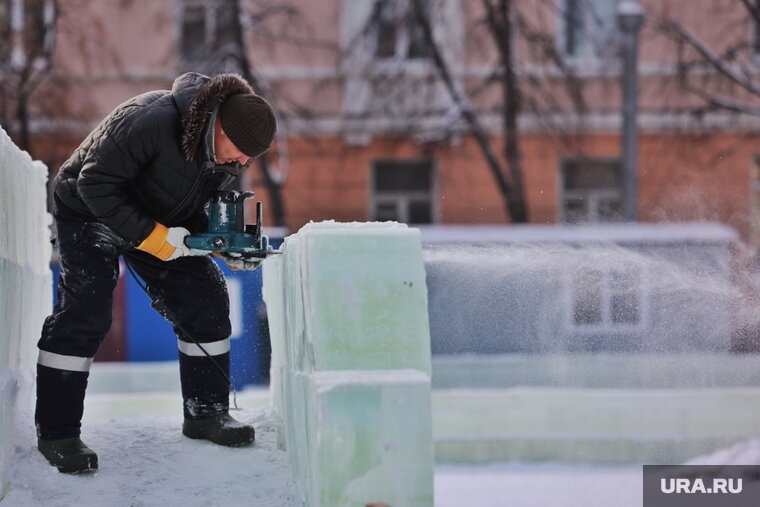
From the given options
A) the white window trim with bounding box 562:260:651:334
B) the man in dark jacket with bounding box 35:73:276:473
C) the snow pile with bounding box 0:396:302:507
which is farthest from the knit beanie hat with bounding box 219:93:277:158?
the white window trim with bounding box 562:260:651:334

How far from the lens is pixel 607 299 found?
27.2ft

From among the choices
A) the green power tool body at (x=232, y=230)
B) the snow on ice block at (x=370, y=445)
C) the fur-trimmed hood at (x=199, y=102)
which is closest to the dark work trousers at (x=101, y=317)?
the green power tool body at (x=232, y=230)

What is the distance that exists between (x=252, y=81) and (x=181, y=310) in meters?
9.17

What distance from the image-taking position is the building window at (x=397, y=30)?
1318cm

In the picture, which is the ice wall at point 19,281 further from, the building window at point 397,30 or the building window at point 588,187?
the building window at point 588,187

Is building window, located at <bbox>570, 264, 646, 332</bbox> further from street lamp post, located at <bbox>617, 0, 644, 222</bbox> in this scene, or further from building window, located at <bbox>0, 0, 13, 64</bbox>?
building window, located at <bbox>0, 0, 13, 64</bbox>

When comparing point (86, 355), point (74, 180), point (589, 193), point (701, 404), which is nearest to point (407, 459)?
point (86, 355)

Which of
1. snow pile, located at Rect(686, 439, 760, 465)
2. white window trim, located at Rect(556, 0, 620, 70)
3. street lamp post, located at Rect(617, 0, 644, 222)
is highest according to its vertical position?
white window trim, located at Rect(556, 0, 620, 70)

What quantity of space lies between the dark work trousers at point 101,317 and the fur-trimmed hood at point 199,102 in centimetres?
52

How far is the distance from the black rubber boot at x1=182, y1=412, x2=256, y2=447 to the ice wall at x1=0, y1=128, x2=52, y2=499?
631 mm

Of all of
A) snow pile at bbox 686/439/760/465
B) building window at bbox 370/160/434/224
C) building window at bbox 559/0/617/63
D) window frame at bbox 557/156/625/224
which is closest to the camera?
snow pile at bbox 686/439/760/465

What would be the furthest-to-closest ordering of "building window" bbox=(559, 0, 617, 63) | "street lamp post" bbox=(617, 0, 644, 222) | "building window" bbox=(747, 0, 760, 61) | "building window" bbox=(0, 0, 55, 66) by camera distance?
"building window" bbox=(559, 0, 617, 63), "building window" bbox=(0, 0, 55, 66), "building window" bbox=(747, 0, 760, 61), "street lamp post" bbox=(617, 0, 644, 222)

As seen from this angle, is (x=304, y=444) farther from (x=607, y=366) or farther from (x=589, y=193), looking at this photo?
(x=589, y=193)

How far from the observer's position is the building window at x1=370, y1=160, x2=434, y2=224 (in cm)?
1617
